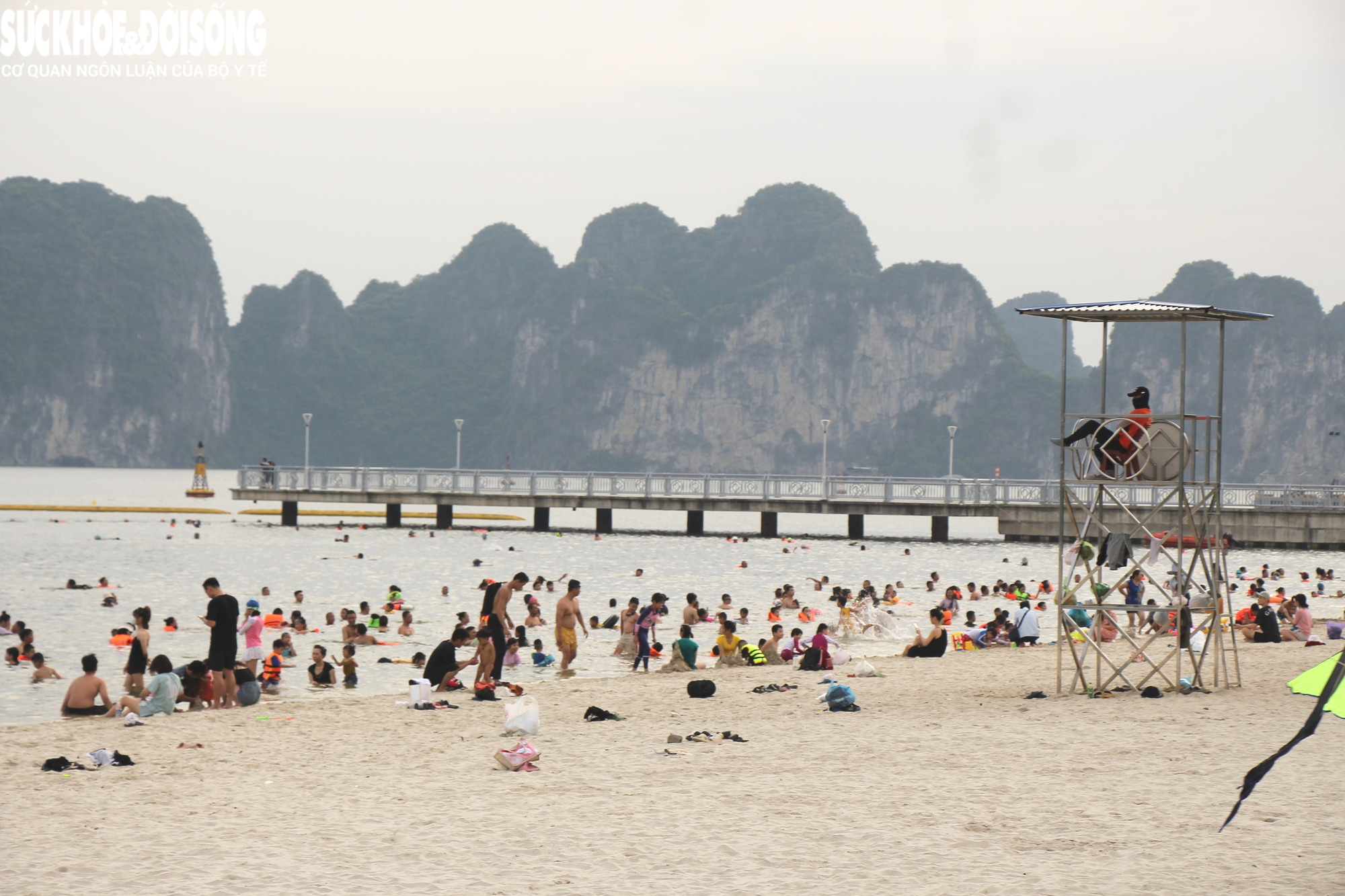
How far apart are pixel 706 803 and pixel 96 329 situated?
202 metres

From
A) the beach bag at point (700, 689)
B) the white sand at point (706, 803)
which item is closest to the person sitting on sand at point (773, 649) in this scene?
the beach bag at point (700, 689)

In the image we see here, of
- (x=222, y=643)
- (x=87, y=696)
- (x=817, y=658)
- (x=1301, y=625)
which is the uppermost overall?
(x=1301, y=625)

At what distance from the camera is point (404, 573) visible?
35125mm

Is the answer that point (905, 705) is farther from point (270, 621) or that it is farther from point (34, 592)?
point (34, 592)


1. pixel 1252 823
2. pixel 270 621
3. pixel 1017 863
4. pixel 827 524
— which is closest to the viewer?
pixel 1017 863

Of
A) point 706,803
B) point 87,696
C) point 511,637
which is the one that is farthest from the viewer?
point 511,637

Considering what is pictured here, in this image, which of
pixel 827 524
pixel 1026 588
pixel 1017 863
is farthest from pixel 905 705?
pixel 827 524

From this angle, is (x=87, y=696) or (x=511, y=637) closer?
(x=87, y=696)

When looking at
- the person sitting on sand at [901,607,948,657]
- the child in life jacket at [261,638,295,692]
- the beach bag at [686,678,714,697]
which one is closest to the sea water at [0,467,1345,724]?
the child in life jacket at [261,638,295,692]

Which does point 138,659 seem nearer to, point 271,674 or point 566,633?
point 271,674

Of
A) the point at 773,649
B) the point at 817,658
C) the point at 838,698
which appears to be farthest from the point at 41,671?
the point at 838,698

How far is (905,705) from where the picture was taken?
13.4 meters

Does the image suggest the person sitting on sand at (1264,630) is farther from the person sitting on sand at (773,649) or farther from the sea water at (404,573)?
the person sitting on sand at (773,649)

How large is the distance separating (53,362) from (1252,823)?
667 ft
